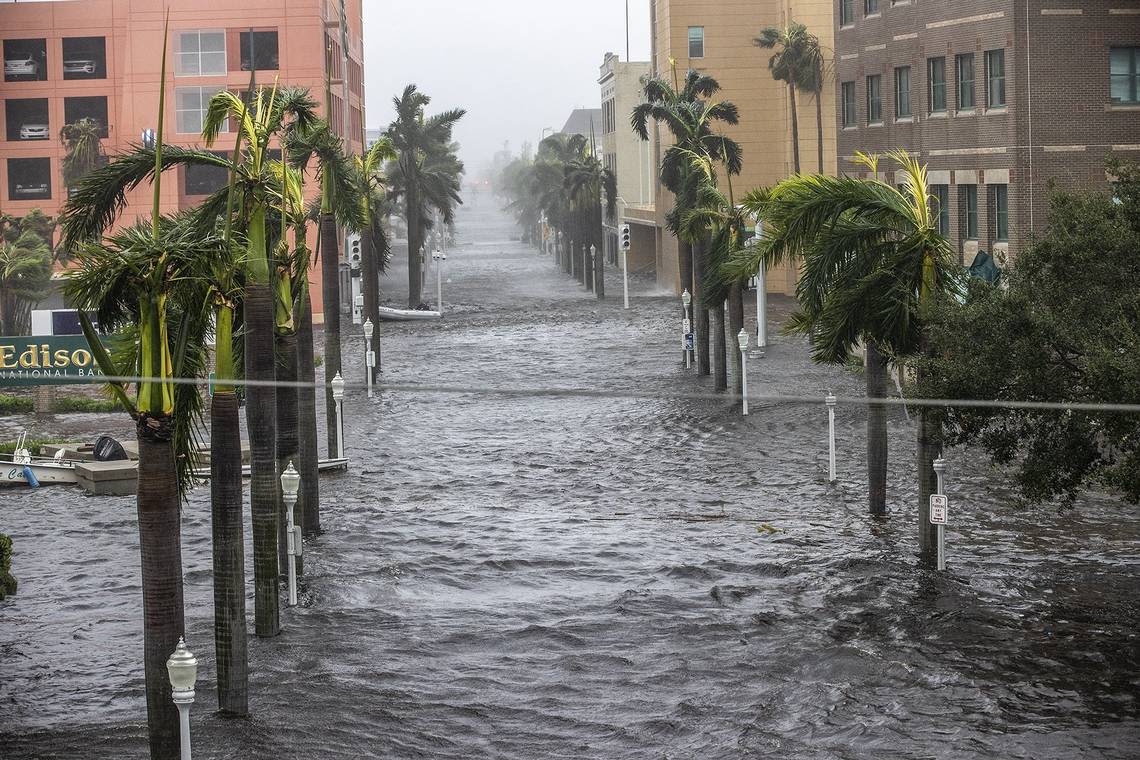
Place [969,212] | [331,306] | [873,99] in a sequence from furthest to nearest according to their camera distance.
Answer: [873,99]
[969,212]
[331,306]

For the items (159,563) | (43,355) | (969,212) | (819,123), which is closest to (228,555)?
(159,563)

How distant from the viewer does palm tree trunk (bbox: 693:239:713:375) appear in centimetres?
4544

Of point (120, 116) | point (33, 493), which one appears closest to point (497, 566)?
point (33, 493)

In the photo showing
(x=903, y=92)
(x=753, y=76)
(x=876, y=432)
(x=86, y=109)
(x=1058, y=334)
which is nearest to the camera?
(x=1058, y=334)

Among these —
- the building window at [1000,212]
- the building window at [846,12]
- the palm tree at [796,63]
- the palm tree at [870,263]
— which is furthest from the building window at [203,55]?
the palm tree at [870,263]

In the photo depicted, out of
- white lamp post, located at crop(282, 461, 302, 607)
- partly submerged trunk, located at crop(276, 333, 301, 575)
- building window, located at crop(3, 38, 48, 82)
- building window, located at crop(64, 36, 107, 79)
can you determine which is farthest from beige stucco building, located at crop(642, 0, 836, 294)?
white lamp post, located at crop(282, 461, 302, 607)

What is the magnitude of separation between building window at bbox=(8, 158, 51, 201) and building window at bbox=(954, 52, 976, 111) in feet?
155

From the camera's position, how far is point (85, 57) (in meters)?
75.4

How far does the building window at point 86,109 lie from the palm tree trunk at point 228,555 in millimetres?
62751

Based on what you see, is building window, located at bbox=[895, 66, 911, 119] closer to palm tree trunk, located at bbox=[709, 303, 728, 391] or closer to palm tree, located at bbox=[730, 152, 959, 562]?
palm tree trunk, located at bbox=[709, 303, 728, 391]

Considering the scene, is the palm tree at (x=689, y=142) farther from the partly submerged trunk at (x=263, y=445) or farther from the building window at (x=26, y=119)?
the building window at (x=26, y=119)

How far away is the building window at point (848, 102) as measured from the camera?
57.2 m

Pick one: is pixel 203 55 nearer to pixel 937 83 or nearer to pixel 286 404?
pixel 937 83

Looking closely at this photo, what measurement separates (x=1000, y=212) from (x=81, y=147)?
1761 inches
